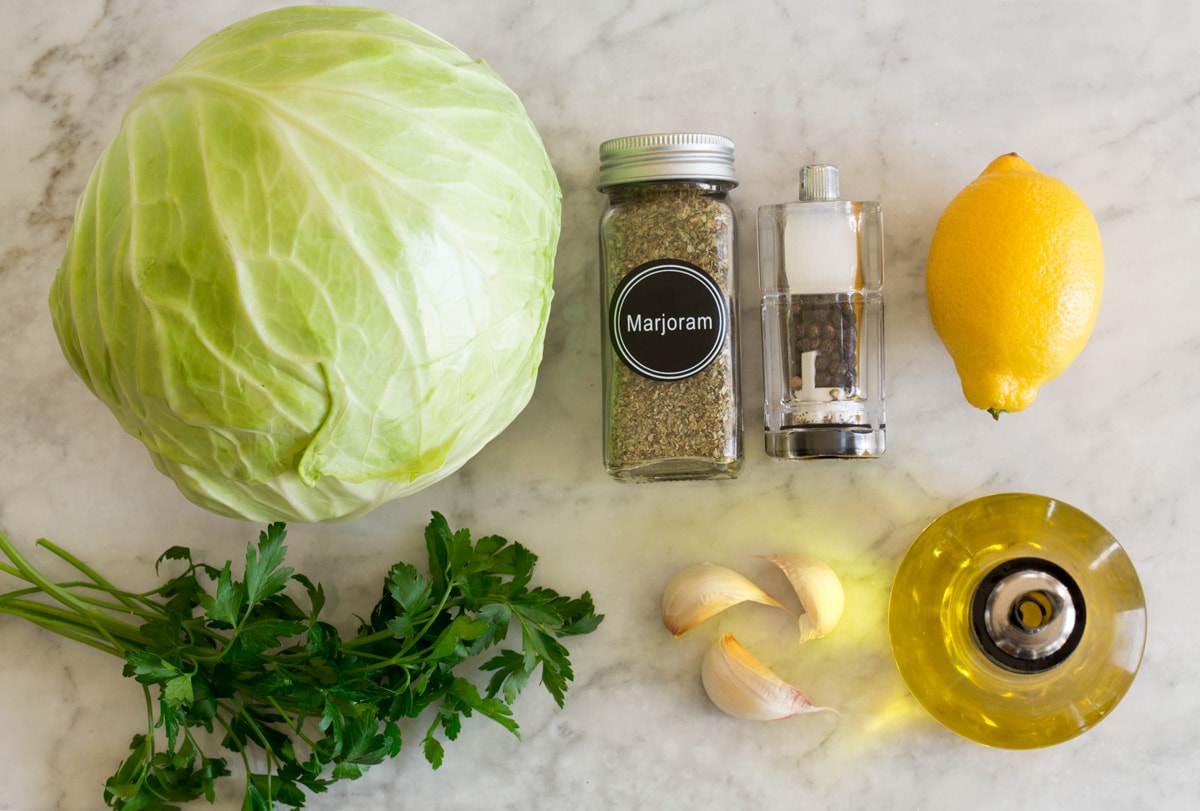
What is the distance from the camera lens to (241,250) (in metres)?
0.76

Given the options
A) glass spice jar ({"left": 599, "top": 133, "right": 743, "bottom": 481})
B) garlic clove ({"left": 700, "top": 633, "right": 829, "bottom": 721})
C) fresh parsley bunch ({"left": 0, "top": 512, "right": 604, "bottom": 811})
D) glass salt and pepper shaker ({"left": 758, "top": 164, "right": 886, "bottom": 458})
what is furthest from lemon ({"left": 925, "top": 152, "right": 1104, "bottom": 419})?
fresh parsley bunch ({"left": 0, "top": 512, "right": 604, "bottom": 811})

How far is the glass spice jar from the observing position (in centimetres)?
98

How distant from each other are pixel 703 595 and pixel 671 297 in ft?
1.11

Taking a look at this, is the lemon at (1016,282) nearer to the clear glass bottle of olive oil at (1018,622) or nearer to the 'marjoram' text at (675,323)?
the clear glass bottle of olive oil at (1018,622)

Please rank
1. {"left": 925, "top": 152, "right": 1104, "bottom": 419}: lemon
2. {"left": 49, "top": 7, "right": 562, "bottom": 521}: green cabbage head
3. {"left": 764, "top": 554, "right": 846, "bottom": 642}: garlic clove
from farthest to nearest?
{"left": 764, "top": 554, "right": 846, "bottom": 642}: garlic clove
{"left": 925, "top": 152, "right": 1104, "bottom": 419}: lemon
{"left": 49, "top": 7, "right": 562, "bottom": 521}: green cabbage head

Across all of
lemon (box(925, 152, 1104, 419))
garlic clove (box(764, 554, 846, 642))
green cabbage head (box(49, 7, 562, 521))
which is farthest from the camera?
garlic clove (box(764, 554, 846, 642))

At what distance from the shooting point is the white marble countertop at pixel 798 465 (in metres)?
1.08

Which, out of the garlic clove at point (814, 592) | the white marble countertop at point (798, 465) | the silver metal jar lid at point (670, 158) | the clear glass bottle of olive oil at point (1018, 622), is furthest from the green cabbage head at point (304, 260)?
the clear glass bottle of olive oil at point (1018, 622)

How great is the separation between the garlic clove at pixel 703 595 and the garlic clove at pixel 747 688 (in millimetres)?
50

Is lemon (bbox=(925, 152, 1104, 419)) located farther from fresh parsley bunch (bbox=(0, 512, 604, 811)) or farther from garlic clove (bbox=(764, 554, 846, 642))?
fresh parsley bunch (bbox=(0, 512, 604, 811))

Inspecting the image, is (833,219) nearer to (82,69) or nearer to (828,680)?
(828,680)

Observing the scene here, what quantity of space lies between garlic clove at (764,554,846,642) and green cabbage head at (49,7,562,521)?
1.40 ft

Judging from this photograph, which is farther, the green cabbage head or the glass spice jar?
the glass spice jar

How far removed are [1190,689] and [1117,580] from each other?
23cm
